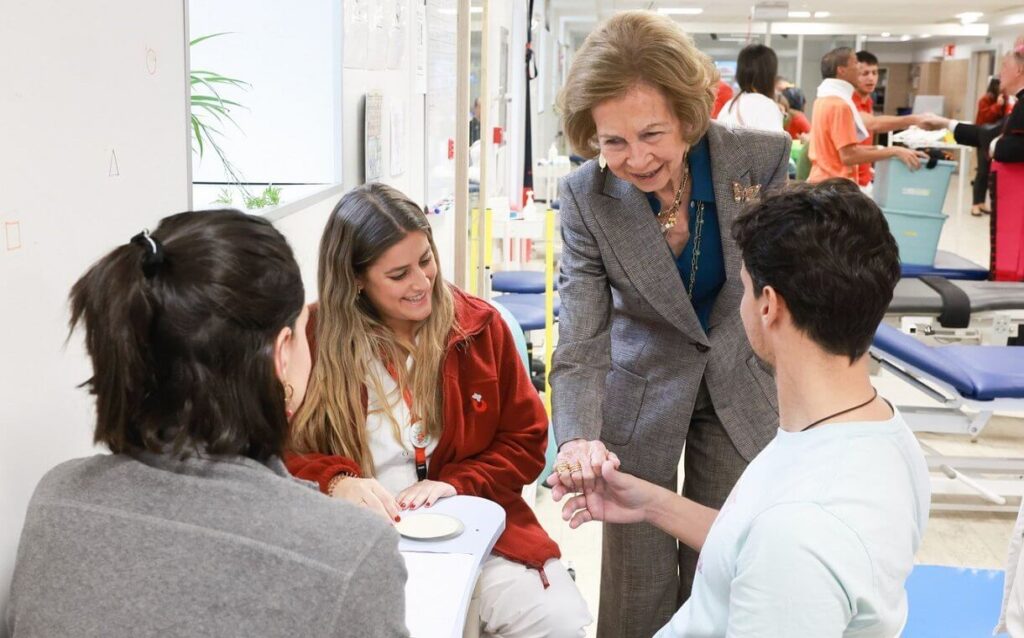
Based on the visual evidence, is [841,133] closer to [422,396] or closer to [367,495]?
[422,396]

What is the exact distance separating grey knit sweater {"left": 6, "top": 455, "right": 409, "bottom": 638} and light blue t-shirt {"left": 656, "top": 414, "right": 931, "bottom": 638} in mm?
401

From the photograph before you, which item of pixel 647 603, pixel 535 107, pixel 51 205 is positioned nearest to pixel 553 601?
pixel 647 603

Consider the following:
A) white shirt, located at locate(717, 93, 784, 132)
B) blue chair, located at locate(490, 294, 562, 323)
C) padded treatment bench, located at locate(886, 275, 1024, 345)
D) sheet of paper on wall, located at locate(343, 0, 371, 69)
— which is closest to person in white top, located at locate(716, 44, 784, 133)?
white shirt, located at locate(717, 93, 784, 132)

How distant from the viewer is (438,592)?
1470 millimetres

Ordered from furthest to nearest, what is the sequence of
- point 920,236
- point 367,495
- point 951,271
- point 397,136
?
point 920,236 → point 951,271 → point 397,136 → point 367,495

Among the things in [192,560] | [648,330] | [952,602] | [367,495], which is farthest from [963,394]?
[192,560]

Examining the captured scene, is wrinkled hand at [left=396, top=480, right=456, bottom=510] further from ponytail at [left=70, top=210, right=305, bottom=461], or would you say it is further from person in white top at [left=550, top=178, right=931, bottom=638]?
ponytail at [left=70, top=210, right=305, bottom=461]

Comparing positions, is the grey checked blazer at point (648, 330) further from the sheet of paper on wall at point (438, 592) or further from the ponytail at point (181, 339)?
the ponytail at point (181, 339)

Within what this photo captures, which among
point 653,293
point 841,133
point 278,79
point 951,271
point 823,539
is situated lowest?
point 951,271

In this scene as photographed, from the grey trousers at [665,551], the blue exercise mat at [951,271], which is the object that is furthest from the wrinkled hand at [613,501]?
the blue exercise mat at [951,271]

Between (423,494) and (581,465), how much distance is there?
326 mm

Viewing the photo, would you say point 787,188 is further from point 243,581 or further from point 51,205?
point 51,205

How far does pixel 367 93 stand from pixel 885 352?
7.05ft

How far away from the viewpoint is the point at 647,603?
6.65ft
